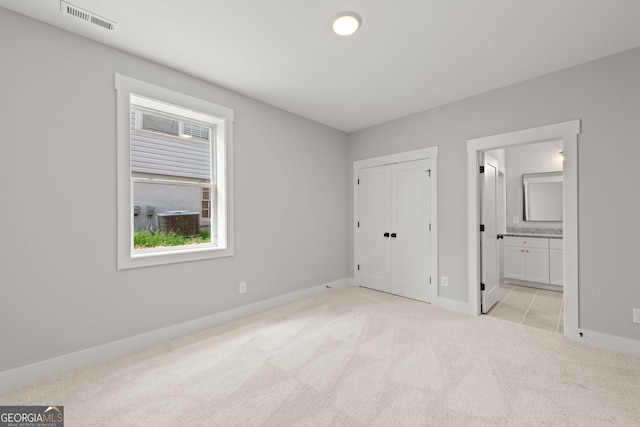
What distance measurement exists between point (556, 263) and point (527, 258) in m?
0.38

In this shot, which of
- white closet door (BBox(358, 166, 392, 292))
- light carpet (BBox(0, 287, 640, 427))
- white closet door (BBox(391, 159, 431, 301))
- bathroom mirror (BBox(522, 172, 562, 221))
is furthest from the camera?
bathroom mirror (BBox(522, 172, 562, 221))

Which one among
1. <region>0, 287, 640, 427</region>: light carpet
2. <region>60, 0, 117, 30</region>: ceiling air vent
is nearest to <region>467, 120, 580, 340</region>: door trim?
<region>0, 287, 640, 427</region>: light carpet

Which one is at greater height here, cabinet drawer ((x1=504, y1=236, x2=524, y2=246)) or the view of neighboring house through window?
the view of neighboring house through window

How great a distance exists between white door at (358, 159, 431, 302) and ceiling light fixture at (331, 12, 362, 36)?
7.09 feet

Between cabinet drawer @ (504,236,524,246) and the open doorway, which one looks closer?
the open doorway

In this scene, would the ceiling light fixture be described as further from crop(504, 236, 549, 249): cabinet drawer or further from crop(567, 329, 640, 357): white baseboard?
crop(504, 236, 549, 249): cabinet drawer

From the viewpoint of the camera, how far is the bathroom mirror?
4723 mm

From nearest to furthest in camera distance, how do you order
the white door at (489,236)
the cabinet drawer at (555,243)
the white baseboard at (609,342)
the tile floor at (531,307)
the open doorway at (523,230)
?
1. the white baseboard at (609,342)
2. the tile floor at (531,307)
3. the white door at (489,236)
4. the open doorway at (523,230)
5. the cabinet drawer at (555,243)

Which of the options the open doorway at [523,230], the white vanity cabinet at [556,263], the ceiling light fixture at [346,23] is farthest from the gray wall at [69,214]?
the white vanity cabinet at [556,263]

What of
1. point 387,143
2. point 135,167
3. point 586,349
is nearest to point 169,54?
point 135,167

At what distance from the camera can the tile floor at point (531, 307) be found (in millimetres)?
3084

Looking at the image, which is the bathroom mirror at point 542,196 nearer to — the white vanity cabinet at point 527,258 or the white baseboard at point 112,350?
the white vanity cabinet at point 527,258

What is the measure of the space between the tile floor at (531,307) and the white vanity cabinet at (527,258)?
0.79ft

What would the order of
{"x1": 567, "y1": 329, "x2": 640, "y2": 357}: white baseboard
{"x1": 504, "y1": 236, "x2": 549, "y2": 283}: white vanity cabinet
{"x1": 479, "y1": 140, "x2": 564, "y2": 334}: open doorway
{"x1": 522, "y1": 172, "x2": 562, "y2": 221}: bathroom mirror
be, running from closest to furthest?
{"x1": 567, "y1": 329, "x2": 640, "y2": 357}: white baseboard, {"x1": 479, "y1": 140, "x2": 564, "y2": 334}: open doorway, {"x1": 504, "y1": 236, "x2": 549, "y2": 283}: white vanity cabinet, {"x1": 522, "y1": 172, "x2": 562, "y2": 221}: bathroom mirror
